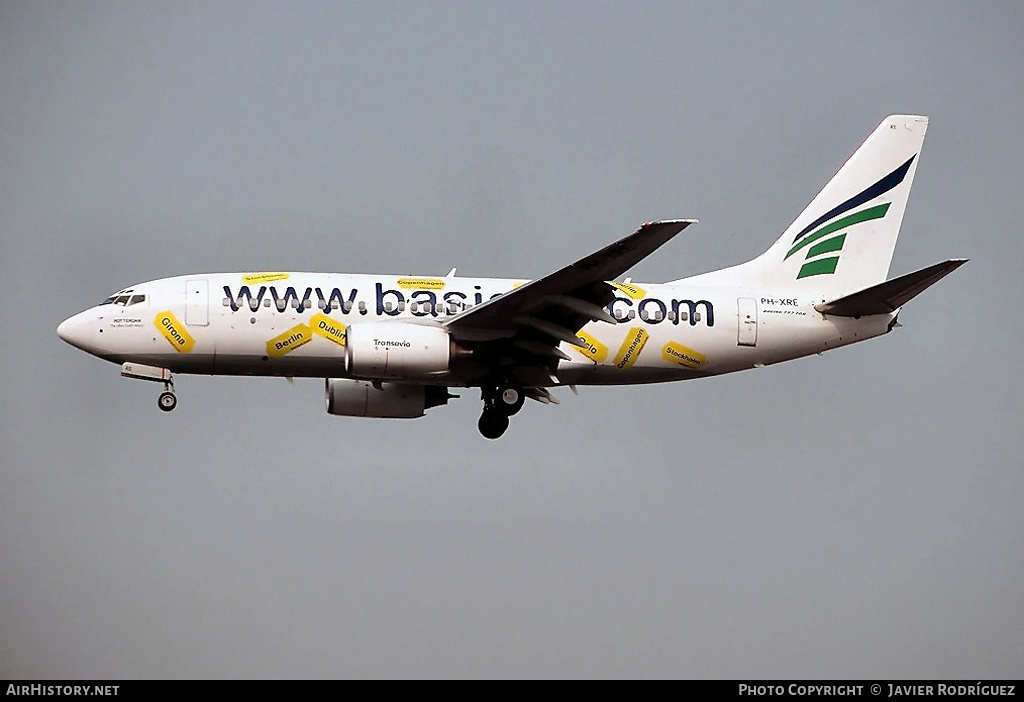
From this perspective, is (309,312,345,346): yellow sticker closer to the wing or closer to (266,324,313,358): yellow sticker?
(266,324,313,358): yellow sticker

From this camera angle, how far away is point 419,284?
145 ft

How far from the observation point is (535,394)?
46594 millimetres

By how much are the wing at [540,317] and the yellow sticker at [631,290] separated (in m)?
1.11

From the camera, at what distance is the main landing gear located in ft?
146

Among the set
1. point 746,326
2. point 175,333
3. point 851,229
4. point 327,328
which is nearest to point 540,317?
point 327,328

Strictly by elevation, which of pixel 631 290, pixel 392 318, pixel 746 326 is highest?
pixel 631 290

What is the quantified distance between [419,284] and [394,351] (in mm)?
3058

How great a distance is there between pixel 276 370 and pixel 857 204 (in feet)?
56.6

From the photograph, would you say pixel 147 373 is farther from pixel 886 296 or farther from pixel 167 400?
pixel 886 296

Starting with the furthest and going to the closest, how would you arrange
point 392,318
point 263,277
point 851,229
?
point 851,229 → point 263,277 → point 392,318

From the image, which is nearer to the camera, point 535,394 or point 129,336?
point 129,336

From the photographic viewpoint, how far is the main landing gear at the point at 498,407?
44406 millimetres

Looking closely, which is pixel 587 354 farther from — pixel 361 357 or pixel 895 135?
pixel 895 135

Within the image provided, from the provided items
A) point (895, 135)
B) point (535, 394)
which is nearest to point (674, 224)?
point (535, 394)
